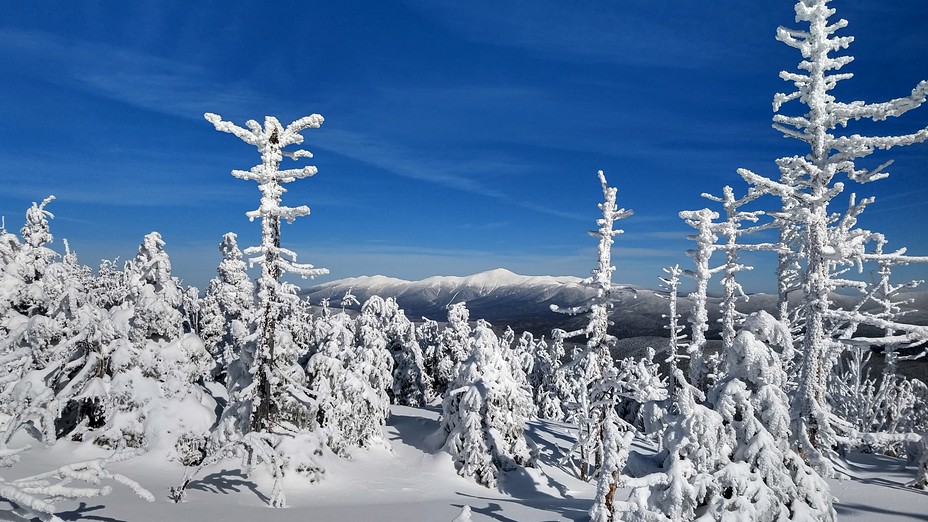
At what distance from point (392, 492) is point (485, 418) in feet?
19.7

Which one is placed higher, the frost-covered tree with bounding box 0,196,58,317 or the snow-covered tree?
the frost-covered tree with bounding box 0,196,58,317

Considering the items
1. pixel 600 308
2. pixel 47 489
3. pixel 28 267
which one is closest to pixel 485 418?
pixel 600 308

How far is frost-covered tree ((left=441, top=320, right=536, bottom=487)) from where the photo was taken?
84.9ft

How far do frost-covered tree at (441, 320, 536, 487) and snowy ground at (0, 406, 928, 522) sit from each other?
0.77 meters

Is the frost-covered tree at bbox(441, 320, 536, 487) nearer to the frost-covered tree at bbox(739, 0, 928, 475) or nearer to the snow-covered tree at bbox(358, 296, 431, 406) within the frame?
the frost-covered tree at bbox(739, 0, 928, 475)

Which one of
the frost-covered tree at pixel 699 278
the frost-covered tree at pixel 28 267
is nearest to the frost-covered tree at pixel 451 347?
the frost-covered tree at pixel 699 278

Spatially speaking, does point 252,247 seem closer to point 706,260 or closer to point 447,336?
point 706,260

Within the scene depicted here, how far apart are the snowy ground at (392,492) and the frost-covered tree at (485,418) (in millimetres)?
775

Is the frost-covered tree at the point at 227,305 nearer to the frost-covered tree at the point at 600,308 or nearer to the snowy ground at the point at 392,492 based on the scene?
the snowy ground at the point at 392,492

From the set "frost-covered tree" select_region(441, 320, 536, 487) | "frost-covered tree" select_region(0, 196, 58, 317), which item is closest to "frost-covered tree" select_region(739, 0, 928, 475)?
"frost-covered tree" select_region(441, 320, 536, 487)

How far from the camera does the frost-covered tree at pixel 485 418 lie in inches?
1019

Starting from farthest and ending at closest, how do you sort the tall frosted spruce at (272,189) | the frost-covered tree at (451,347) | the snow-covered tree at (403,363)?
the snow-covered tree at (403,363)
the frost-covered tree at (451,347)
the tall frosted spruce at (272,189)

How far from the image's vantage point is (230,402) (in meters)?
21.5

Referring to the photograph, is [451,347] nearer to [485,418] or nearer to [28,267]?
[485,418]
